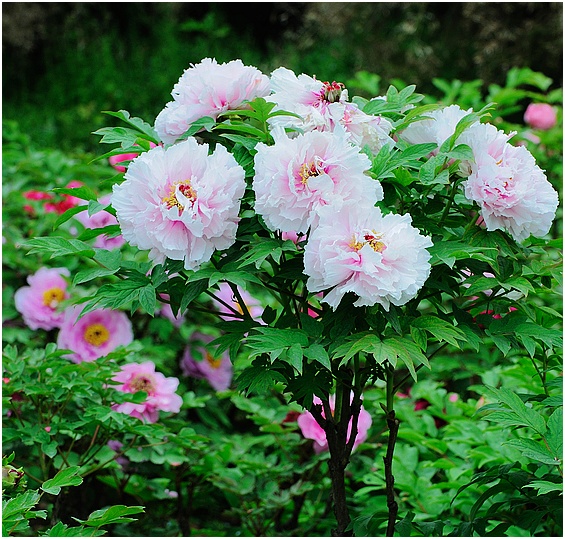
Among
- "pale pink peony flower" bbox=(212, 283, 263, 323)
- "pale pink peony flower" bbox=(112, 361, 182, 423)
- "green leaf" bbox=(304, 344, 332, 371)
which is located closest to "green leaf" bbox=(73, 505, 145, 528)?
"green leaf" bbox=(304, 344, 332, 371)

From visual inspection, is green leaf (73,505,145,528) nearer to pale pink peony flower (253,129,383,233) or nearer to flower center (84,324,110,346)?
pale pink peony flower (253,129,383,233)

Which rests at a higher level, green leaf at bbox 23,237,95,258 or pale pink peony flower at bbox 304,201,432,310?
pale pink peony flower at bbox 304,201,432,310

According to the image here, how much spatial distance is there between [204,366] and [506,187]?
1.27 meters

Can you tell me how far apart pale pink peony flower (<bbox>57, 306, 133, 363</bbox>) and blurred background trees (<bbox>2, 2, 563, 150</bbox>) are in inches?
161

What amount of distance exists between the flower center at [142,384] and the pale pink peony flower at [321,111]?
2.74 ft

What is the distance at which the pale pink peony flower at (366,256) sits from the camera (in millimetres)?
1103

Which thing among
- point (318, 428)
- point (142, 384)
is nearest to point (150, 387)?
point (142, 384)

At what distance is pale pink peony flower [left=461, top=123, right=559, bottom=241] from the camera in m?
1.21

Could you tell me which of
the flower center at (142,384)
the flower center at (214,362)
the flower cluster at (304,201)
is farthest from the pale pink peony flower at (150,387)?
the flower cluster at (304,201)

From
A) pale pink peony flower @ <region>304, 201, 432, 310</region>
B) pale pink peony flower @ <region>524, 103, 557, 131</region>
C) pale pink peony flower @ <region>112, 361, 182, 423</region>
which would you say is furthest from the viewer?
pale pink peony flower @ <region>524, 103, 557, 131</region>

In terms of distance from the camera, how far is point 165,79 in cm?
699

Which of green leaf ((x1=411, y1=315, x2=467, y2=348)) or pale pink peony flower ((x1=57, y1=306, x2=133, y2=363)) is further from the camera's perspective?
pale pink peony flower ((x1=57, y1=306, x2=133, y2=363))

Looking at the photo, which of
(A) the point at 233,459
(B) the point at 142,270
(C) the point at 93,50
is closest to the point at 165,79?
(C) the point at 93,50

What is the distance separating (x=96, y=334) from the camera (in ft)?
6.84
